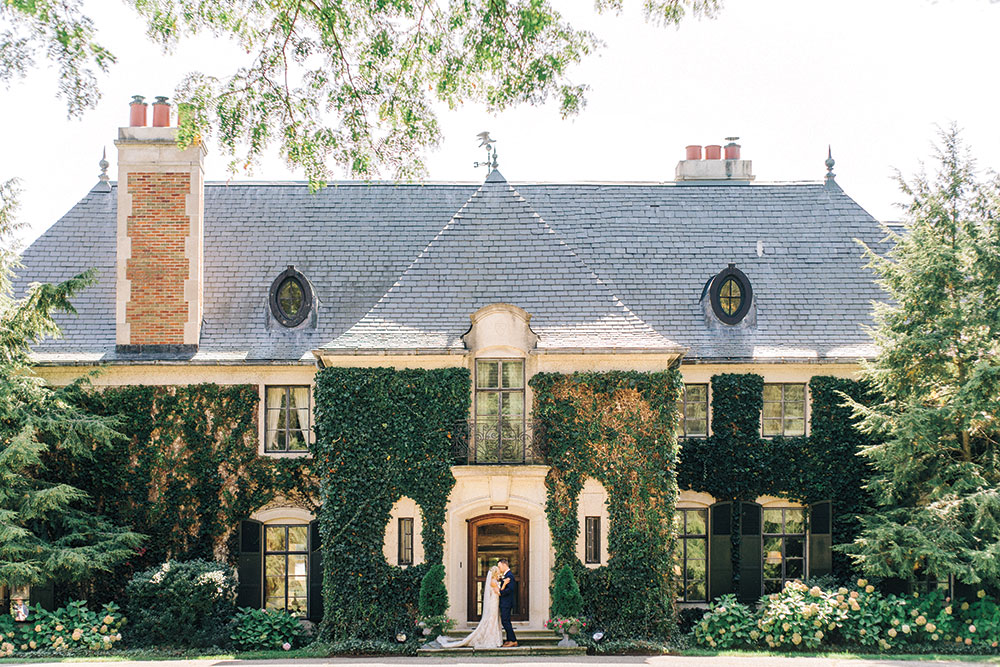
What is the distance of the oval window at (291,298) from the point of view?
798 inches

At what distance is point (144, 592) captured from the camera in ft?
57.9

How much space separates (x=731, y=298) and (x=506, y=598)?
301 inches

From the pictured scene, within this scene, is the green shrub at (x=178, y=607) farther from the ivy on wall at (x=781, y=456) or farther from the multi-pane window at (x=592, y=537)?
the ivy on wall at (x=781, y=456)

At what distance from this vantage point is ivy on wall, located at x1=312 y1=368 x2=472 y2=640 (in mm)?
17781

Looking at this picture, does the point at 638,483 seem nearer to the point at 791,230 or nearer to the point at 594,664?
the point at 594,664

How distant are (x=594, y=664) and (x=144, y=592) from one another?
7.78m

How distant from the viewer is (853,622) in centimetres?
1781

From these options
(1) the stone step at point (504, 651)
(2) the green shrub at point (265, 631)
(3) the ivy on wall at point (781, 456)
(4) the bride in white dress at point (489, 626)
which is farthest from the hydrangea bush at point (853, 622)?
(2) the green shrub at point (265, 631)

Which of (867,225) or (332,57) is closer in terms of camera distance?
(332,57)

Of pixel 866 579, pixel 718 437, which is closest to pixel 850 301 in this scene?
pixel 718 437

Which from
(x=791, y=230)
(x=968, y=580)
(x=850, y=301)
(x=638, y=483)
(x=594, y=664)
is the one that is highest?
(x=791, y=230)

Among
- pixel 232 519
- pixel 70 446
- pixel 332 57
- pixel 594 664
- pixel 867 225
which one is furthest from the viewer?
pixel 867 225

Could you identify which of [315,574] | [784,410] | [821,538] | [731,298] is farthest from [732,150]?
[315,574]

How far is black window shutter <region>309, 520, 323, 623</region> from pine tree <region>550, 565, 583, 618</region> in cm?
461
